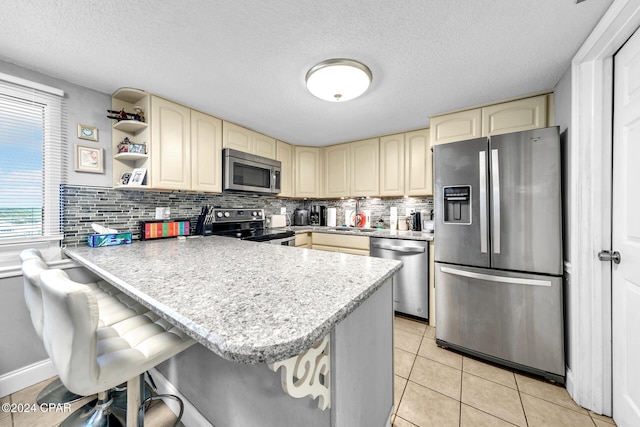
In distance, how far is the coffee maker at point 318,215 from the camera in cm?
398

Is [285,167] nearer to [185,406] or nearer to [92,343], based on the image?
[185,406]

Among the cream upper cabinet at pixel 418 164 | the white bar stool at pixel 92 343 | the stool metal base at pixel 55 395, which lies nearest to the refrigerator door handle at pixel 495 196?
the cream upper cabinet at pixel 418 164

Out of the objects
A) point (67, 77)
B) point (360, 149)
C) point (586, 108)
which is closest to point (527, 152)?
point (586, 108)

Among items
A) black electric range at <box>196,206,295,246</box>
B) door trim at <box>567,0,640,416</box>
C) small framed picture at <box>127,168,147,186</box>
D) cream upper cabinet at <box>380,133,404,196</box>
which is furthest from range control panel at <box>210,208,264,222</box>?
door trim at <box>567,0,640,416</box>

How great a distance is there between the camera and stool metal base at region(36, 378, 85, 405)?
1464 mm

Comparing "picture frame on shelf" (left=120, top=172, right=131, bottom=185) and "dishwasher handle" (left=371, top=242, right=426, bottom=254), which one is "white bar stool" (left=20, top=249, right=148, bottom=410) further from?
Answer: "dishwasher handle" (left=371, top=242, right=426, bottom=254)

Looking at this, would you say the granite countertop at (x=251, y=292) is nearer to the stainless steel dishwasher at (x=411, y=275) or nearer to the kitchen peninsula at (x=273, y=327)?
the kitchen peninsula at (x=273, y=327)

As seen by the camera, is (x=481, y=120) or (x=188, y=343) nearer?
(x=188, y=343)

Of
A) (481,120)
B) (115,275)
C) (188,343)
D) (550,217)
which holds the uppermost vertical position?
(481,120)

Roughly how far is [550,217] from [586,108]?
2.24 ft

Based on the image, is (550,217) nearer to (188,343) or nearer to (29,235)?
(188,343)

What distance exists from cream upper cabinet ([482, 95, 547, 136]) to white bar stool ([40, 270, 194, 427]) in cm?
278

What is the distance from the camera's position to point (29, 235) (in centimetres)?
172

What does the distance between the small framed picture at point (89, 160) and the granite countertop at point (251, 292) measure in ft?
3.14
